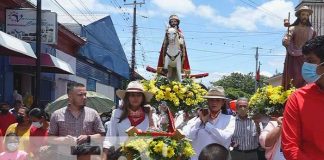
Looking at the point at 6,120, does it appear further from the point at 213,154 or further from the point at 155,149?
the point at 213,154

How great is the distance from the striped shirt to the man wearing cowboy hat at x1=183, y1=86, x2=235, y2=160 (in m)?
1.78

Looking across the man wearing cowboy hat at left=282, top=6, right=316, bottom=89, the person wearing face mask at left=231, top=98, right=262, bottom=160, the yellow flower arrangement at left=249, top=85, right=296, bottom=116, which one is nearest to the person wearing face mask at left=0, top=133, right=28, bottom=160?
the person wearing face mask at left=231, top=98, right=262, bottom=160

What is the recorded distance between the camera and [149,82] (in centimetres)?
716

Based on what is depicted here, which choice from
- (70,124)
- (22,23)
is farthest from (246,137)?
(22,23)

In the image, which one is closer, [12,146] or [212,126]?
[212,126]

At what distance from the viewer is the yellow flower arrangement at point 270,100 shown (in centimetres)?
566

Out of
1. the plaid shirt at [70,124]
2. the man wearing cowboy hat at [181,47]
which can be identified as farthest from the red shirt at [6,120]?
the plaid shirt at [70,124]

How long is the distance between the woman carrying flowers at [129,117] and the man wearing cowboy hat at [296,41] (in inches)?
62.2

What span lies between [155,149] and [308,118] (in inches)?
61.2

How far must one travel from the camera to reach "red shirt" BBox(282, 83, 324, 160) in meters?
3.30

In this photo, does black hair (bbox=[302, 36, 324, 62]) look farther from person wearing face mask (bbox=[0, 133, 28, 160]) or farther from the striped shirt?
person wearing face mask (bbox=[0, 133, 28, 160])

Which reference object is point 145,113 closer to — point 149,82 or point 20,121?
point 149,82

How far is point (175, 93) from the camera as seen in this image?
714 cm

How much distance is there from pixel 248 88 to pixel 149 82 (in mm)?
78818
